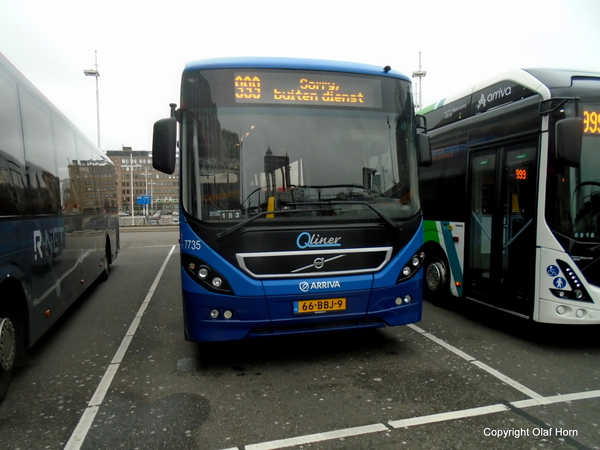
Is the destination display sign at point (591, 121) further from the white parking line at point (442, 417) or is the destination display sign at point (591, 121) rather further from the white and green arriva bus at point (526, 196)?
the white parking line at point (442, 417)

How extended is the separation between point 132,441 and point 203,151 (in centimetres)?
265

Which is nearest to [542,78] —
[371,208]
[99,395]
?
[371,208]

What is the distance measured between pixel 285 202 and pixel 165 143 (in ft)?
4.39

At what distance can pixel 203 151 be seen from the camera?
14.9 ft

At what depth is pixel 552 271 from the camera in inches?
199

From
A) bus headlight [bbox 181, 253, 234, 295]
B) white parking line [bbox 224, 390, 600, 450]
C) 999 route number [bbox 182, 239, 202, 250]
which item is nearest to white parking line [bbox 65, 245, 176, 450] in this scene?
white parking line [bbox 224, 390, 600, 450]

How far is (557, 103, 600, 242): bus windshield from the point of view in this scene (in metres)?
4.96

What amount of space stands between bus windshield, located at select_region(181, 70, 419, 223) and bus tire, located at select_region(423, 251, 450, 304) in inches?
107

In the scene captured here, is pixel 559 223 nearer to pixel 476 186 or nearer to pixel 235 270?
pixel 476 186

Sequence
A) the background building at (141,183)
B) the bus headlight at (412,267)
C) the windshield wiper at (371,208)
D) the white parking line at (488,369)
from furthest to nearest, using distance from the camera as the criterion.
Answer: the background building at (141,183)
the bus headlight at (412,267)
the windshield wiper at (371,208)
the white parking line at (488,369)

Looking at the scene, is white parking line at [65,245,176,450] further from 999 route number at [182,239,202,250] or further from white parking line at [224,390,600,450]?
999 route number at [182,239,202,250]

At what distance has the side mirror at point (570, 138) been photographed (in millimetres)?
4555

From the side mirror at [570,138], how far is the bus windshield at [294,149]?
151 centimetres

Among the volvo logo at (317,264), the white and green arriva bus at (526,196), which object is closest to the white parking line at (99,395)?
the volvo logo at (317,264)
